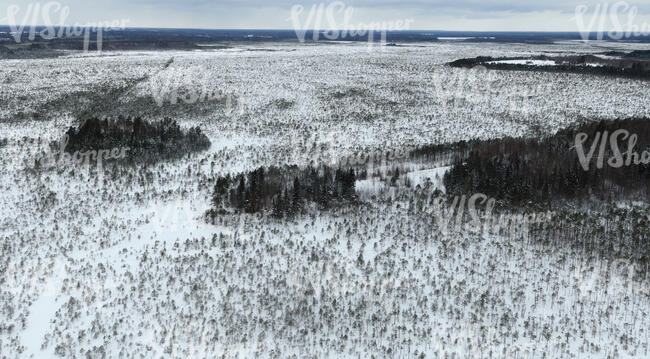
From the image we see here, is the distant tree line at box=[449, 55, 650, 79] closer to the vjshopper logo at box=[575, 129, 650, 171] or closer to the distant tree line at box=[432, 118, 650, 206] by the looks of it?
the vjshopper logo at box=[575, 129, 650, 171]

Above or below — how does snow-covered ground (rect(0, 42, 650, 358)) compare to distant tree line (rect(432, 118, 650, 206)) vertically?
below

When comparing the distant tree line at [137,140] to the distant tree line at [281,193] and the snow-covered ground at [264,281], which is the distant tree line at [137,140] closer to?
the snow-covered ground at [264,281]

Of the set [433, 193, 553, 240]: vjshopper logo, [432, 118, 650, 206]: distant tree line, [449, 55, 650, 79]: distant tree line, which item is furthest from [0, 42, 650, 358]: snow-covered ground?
[449, 55, 650, 79]: distant tree line

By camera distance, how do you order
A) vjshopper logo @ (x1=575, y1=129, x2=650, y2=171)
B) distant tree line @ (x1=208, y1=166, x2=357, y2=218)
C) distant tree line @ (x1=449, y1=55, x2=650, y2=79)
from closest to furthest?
distant tree line @ (x1=208, y1=166, x2=357, y2=218) → vjshopper logo @ (x1=575, y1=129, x2=650, y2=171) → distant tree line @ (x1=449, y1=55, x2=650, y2=79)

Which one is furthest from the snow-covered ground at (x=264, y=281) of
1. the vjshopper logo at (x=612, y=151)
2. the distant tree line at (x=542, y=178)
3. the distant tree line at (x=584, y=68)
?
the distant tree line at (x=584, y=68)

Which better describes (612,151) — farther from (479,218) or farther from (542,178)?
(479,218)

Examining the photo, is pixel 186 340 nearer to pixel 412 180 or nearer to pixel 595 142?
pixel 412 180
